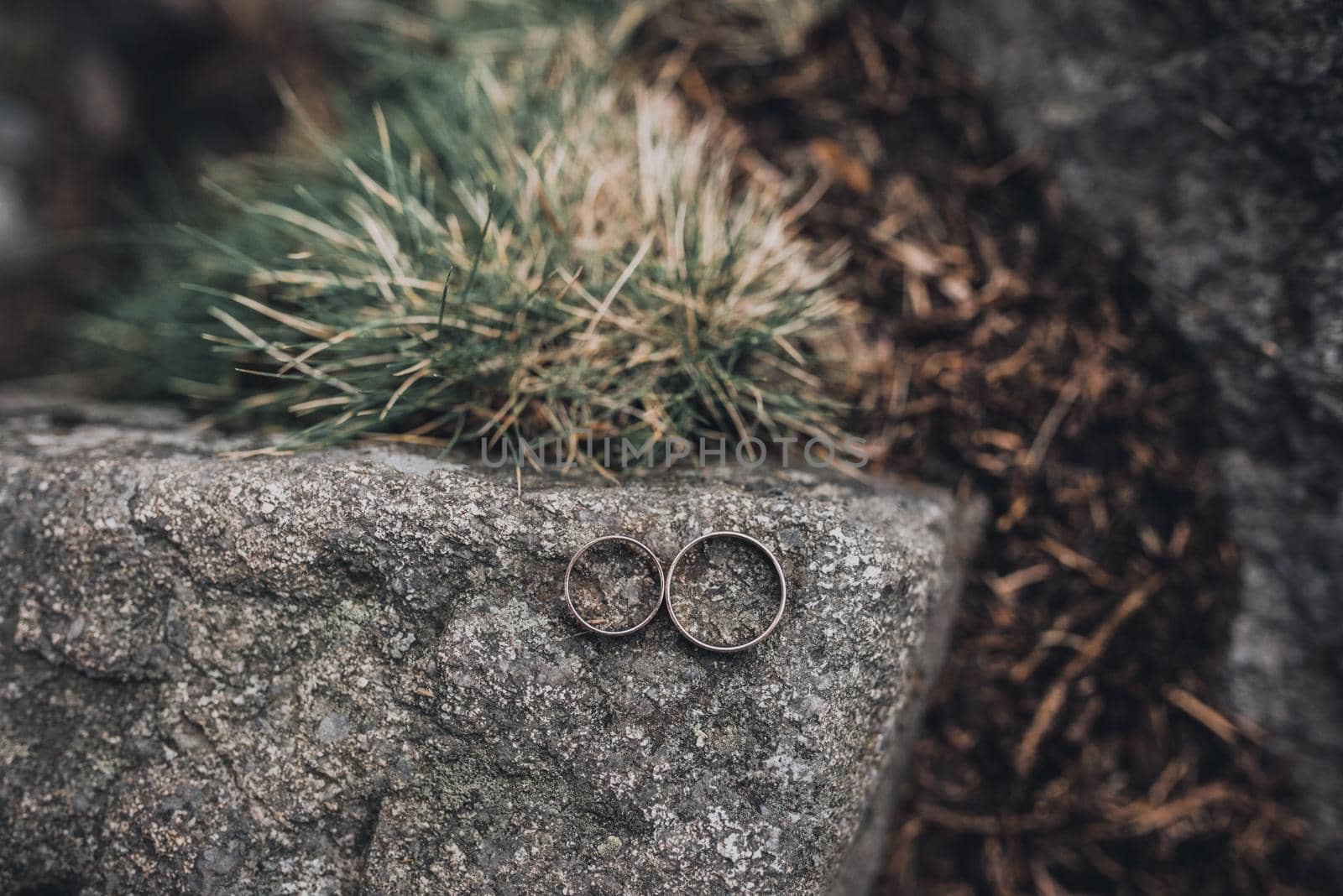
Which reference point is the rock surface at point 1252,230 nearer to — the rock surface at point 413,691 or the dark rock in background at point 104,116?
the rock surface at point 413,691

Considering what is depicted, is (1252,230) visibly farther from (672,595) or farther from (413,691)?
(413,691)

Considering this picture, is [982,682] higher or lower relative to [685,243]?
lower

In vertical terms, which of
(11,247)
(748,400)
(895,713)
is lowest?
(895,713)

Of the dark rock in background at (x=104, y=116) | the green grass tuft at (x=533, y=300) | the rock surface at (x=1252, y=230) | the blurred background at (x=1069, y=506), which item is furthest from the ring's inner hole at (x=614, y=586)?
the dark rock in background at (x=104, y=116)

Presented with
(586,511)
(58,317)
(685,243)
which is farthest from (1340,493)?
(58,317)

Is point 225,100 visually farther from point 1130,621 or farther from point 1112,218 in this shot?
point 1130,621

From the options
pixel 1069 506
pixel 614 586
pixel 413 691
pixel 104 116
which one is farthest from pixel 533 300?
pixel 104 116
